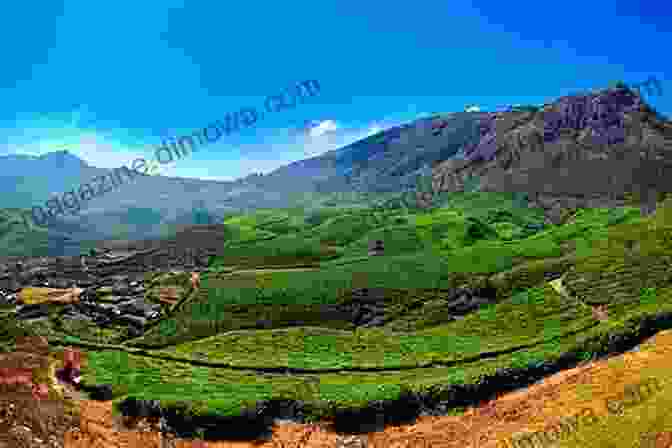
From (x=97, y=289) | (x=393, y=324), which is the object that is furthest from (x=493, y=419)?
(x=97, y=289)

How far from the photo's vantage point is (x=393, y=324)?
7144cm

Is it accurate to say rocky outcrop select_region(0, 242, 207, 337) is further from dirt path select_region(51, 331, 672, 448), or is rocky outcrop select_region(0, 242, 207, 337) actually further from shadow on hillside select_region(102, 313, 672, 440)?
dirt path select_region(51, 331, 672, 448)

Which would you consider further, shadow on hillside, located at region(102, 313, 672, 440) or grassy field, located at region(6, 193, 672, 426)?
grassy field, located at region(6, 193, 672, 426)

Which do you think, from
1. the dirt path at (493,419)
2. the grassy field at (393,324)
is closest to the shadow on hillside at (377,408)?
the grassy field at (393,324)

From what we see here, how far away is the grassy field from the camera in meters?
48.2

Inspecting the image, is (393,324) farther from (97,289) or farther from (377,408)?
(97,289)

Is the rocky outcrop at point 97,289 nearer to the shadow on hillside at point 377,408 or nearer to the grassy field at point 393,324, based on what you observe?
the grassy field at point 393,324

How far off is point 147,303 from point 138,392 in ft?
114

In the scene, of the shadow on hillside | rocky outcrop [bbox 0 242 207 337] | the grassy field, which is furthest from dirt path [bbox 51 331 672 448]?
rocky outcrop [bbox 0 242 207 337]

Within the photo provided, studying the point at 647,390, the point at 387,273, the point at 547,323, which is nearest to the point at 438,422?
the point at 647,390

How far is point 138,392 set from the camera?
1831 inches

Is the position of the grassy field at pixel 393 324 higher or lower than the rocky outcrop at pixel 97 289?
lower

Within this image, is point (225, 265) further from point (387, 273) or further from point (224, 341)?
point (224, 341)

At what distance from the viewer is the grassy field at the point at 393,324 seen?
48.2 metres
